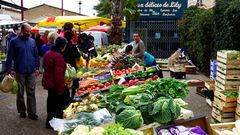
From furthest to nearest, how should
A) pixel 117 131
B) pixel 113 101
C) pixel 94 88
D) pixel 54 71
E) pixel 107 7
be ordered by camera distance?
pixel 107 7
pixel 94 88
pixel 54 71
pixel 113 101
pixel 117 131

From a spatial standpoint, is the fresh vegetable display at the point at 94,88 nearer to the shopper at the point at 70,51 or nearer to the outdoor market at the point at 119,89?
the outdoor market at the point at 119,89

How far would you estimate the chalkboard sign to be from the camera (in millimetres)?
21172

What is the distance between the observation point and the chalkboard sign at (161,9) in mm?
21172

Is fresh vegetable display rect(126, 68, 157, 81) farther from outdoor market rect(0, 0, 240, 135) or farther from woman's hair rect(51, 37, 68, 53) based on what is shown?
woman's hair rect(51, 37, 68, 53)

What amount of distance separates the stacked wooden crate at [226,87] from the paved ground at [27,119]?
32.2 inches

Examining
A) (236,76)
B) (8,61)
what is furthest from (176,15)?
(8,61)

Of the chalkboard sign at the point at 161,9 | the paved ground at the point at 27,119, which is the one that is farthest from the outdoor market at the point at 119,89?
the chalkboard sign at the point at 161,9

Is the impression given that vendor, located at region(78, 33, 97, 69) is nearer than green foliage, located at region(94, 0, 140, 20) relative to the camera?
Yes

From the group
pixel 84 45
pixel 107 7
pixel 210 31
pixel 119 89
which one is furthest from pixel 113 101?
pixel 107 7

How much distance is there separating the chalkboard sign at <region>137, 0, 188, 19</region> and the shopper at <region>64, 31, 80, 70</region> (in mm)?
13533

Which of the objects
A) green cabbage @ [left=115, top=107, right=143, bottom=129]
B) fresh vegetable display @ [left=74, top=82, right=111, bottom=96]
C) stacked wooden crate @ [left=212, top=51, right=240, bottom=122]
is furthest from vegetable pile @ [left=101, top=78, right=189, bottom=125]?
stacked wooden crate @ [left=212, top=51, right=240, bottom=122]

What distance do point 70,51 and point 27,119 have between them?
170cm

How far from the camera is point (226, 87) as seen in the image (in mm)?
7836

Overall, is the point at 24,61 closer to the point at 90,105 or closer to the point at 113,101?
the point at 90,105
